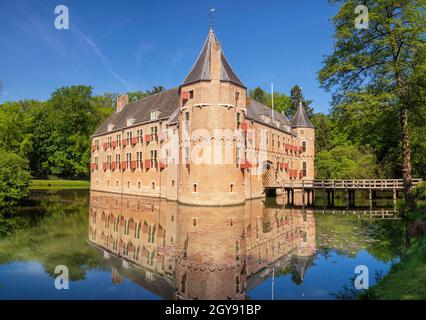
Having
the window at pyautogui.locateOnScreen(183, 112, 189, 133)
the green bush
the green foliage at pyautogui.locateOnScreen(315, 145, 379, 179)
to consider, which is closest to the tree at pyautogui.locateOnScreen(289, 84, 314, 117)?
the green foliage at pyautogui.locateOnScreen(315, 145, 379, 179)

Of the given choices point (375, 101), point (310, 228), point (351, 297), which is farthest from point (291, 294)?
point (375, 101)

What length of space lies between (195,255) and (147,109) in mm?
26206

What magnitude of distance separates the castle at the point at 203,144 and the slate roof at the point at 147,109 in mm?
128

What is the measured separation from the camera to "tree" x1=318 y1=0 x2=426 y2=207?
1541 cm

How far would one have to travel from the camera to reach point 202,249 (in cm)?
1180

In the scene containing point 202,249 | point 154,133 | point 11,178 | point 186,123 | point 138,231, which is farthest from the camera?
point 154,133

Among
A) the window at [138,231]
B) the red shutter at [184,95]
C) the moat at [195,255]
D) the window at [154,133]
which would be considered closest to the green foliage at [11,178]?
the moat at [195,255]

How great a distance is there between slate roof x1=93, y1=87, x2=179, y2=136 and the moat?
47.0ft

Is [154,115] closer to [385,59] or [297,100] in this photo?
[385,59]

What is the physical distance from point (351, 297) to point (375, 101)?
35.1 feet

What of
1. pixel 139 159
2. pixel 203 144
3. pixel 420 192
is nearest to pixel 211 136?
pixel 203 144

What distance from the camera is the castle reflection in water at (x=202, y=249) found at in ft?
28.4

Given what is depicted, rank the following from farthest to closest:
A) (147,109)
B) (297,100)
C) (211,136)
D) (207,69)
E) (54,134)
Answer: (297,100) < (54,134) < (147,109) < (207,69) < (211,136)

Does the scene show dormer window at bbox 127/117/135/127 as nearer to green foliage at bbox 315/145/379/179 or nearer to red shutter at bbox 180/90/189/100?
red shutter at bbox 180/90/189/100
